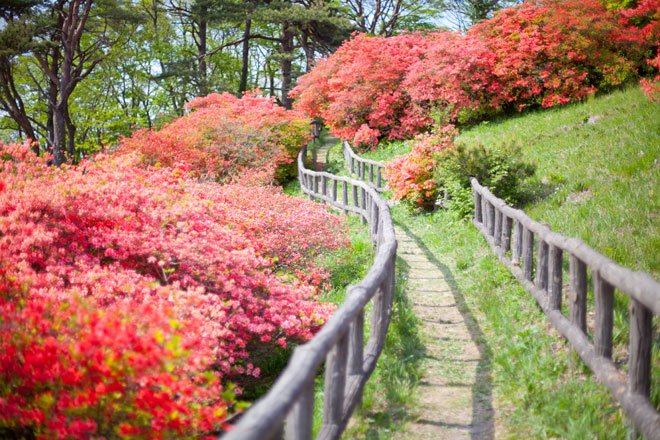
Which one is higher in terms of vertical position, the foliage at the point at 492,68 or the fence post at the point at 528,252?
the foliage at the point at 492,68

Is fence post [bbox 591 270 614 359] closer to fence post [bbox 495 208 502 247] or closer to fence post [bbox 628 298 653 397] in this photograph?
fence post [bbox 628 298 653 397]

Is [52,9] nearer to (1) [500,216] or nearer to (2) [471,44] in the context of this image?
(2) [471,44]

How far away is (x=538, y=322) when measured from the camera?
473 centimetres

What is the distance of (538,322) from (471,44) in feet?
43.1

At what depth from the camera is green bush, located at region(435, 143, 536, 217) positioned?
26.9ft

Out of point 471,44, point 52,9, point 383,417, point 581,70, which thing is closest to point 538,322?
point 383,417

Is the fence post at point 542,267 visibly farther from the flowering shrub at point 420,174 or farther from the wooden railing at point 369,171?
the wooden railing at point 369,171

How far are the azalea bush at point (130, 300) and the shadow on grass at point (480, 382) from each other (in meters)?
1.66

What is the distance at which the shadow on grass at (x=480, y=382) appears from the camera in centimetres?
342

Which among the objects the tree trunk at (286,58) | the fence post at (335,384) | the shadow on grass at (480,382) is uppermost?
the tree trunk at (286,58)

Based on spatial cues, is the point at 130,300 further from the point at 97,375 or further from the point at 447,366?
the point at 447,366

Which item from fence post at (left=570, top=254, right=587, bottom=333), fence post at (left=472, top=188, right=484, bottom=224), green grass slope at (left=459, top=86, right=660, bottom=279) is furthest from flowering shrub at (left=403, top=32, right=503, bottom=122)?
fence post at (left=570, top=254, right=587, bottom=333)

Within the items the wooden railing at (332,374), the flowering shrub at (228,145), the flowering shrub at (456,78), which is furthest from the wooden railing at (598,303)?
the flowering shrub at (228,145)

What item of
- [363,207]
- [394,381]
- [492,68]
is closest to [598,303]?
[394,381]
